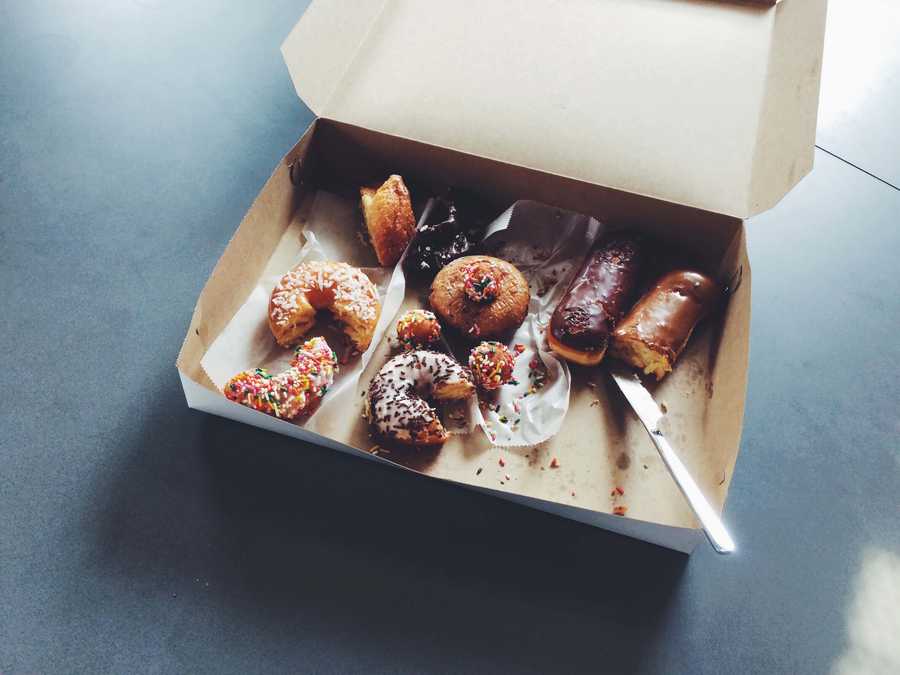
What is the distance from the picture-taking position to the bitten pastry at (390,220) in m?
1.48

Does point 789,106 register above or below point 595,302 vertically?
above

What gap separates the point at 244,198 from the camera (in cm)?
162

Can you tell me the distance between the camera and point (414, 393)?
129 centimetres

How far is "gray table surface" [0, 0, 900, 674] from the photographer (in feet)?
3.59

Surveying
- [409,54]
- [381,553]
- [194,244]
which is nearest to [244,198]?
[194,244]

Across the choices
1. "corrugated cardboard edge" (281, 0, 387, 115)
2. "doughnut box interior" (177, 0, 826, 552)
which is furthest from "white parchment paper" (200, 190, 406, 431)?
"corrugated cardboard edge" (281, 0, 387, 115)

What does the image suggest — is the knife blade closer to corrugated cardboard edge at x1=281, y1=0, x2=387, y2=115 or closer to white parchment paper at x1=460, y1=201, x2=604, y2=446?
white parchment paper at x1=460, y1=201, x2=604, y2=446

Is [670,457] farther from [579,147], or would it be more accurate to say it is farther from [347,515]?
[579,147]

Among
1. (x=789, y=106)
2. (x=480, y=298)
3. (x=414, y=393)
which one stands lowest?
(x=414, y=393)

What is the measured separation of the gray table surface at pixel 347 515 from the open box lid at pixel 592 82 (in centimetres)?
27

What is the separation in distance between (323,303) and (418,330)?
20cm

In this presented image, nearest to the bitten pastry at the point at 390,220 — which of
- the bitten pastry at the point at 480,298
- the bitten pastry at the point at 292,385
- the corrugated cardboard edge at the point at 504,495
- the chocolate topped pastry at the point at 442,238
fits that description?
the chocolate topped pastry at the point at 442,238

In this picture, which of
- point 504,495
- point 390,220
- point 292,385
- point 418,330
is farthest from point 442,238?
point 504,495

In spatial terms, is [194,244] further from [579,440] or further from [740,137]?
[740,137]
